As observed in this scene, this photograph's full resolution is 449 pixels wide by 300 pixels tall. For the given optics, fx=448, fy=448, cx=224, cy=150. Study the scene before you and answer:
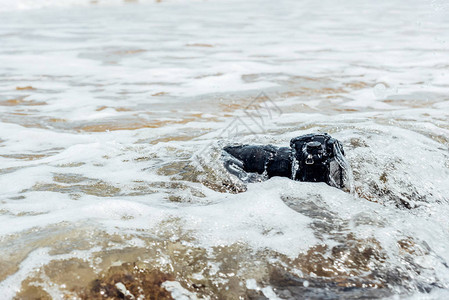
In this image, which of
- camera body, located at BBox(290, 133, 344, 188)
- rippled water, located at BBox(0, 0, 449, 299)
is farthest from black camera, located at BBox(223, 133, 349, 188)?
rippled water, located at BBox(0, 0, 449, 299)

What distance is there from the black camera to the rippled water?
0.11 meters

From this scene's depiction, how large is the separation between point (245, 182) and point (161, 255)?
98cm

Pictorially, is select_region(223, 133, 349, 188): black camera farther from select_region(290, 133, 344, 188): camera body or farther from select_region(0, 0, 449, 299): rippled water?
select_region(0, 0, 449, 299): rippled water

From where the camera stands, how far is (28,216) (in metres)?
2.22

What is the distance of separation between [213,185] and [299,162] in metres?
0.54

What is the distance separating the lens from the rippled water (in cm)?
177

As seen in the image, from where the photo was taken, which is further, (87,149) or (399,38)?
(399,38)

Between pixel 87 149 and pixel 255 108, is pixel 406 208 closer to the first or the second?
pixel 87 149

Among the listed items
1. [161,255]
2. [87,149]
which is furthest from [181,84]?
[161,255]

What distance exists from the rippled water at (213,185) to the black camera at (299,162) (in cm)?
11

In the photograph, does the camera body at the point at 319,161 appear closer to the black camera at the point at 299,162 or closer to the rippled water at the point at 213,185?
the black camera at the point at 299,162

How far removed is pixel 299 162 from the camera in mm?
2672

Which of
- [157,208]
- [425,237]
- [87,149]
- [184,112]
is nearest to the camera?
[425,237]

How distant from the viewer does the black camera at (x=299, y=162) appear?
261 centimetres
